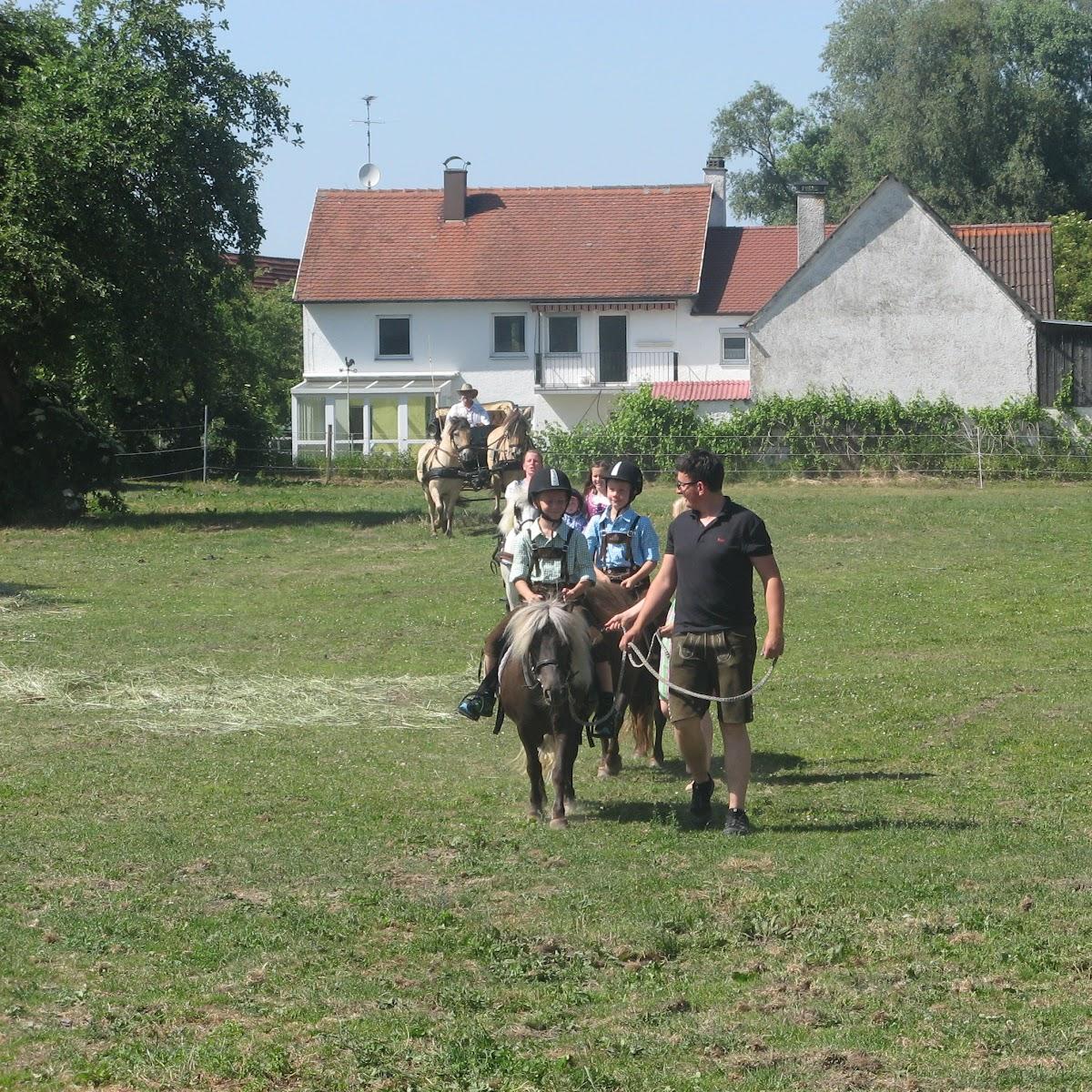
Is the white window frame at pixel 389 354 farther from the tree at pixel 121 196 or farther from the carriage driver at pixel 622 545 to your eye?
the carriage driver at pixel 622 545

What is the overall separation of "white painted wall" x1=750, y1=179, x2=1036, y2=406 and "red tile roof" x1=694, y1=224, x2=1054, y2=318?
364cm

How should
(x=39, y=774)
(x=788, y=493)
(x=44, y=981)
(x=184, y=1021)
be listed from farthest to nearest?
(x=788, y=493), (x=39, y=774), (x=44, y=981), (x=184, y=1021)

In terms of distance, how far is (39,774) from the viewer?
10.6 metres

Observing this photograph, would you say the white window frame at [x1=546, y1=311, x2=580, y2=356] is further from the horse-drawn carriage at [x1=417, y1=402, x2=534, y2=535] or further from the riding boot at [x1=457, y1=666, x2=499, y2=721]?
the riding boot at [x1=457, y1=666, x2=499, y2=721]

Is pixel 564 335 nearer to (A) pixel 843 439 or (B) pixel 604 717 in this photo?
(A) pixel 843 439

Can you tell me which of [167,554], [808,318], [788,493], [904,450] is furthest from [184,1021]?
[808,318]

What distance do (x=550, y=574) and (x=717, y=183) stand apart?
159 ft

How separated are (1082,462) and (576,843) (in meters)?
27.3

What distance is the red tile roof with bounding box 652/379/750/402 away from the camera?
160 feet

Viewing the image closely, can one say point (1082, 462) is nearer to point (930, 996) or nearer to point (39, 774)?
point (39, 774)

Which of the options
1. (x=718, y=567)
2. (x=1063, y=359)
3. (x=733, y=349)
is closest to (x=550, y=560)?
(x=718, y=567)

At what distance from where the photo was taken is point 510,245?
51719 millimetres

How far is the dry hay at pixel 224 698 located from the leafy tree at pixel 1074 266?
4474 centimetres

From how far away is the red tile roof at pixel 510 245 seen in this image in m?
50.5
